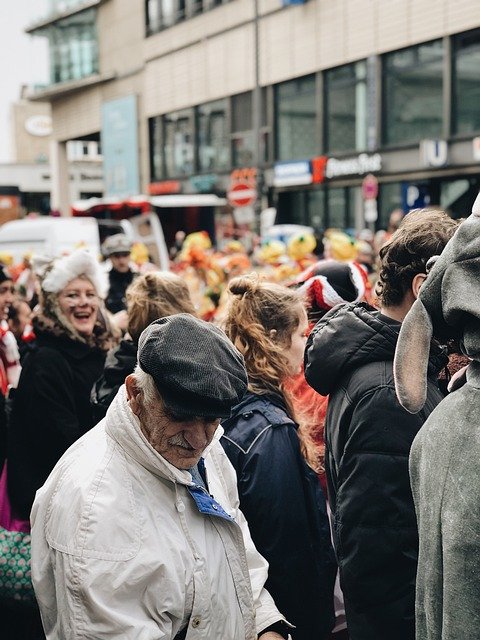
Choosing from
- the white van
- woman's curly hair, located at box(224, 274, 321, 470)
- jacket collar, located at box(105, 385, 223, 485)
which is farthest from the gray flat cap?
the white van

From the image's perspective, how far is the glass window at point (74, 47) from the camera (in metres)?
42.2

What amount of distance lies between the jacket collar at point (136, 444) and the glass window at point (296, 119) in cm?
2647

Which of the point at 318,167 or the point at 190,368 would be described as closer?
the point at 190,368

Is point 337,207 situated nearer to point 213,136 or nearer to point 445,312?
point 213,136

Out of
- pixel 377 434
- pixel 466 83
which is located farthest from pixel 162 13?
pixel 377 434

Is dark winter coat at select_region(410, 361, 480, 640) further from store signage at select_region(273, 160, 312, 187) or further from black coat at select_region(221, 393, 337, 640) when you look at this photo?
store signage at select_region(273, 160, 312, 187)

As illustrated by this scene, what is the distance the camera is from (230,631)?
90.2 inches

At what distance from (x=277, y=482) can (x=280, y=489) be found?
1.1 inches

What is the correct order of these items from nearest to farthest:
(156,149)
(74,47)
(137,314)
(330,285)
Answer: (137,314) → (330,285) → (156,149) → (74,47)

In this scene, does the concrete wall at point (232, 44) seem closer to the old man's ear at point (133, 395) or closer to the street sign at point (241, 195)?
the street sign at point (241, 195)

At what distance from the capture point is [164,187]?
35.9m

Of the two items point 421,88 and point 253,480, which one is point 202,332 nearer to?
point 253,480

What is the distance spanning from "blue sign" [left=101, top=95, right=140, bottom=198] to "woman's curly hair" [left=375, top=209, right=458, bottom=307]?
119 ft

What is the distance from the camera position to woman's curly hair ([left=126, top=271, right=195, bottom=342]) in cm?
382
